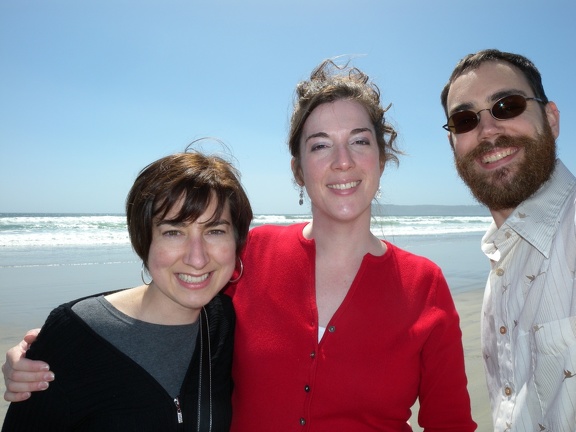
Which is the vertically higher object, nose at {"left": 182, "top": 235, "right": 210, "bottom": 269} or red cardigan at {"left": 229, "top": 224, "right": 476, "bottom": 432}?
nose at {"left": 182, "top": 235, "right": 210, "bottom": 269}

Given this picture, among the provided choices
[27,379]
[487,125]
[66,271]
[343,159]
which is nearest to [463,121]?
[487,125]

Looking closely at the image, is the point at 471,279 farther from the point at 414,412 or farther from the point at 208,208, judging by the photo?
the point at 208,208

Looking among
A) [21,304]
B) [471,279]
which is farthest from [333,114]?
[471,279]

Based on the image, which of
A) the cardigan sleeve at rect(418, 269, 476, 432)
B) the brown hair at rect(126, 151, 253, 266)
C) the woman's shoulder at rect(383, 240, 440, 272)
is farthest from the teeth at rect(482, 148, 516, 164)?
the brown hair at rect(126, 151, 253, 266)

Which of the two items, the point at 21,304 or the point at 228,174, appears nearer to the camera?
the point at 228,174

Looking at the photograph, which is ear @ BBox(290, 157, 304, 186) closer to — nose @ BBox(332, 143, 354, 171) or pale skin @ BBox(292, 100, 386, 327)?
pale skin @ BBox(292, 100, 386, 327)

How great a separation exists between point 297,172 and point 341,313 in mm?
1042

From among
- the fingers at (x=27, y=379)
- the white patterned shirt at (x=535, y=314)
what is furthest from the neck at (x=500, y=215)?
the fingers at (x=27, y=379)

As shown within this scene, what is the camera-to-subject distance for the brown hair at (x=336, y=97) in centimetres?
264

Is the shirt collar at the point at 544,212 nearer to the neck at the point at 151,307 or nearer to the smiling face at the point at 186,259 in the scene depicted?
the smiling face at the point at 186,259

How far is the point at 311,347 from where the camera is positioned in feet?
7.53

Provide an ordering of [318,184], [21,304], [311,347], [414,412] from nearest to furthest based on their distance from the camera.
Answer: [311,347]
[318,184]
[414,412]
[21,304]

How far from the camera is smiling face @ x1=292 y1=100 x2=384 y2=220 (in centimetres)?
254

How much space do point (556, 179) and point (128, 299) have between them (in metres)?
2.51
